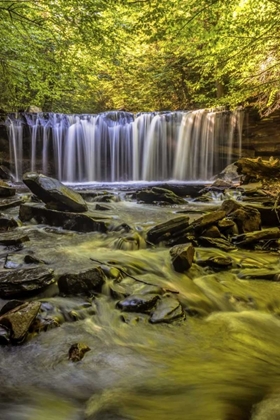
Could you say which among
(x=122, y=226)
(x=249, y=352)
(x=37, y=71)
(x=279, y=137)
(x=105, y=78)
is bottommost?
(x=249, y=352)

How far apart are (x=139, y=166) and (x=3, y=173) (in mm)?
5775

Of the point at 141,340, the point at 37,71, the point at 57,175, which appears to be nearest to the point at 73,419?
the point at 141,340

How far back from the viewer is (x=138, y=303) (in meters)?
3.22

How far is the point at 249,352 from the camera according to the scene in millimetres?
2652

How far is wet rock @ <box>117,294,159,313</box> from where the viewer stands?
316cm

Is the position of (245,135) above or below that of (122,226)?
above

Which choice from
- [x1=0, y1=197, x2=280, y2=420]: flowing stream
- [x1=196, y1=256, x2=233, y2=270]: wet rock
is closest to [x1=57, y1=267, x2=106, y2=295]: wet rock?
[x1=0, y1=197, x2=280, y2=420]: flowing stream

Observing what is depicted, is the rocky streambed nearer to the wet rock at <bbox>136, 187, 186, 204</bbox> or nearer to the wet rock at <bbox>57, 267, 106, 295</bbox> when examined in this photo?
the wet rock at <bbox>57, 267, 106, 295</bbox>

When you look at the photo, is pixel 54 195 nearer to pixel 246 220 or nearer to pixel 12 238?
pixel 12 238

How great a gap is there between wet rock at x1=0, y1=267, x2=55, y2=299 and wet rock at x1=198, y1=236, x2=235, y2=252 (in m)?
2.53

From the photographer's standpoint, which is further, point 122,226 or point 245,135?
point 245,135

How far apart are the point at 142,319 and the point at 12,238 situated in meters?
3.08

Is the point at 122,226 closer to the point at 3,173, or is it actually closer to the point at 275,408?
the point at 275,408

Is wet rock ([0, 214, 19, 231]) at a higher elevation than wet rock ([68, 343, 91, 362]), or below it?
higher
